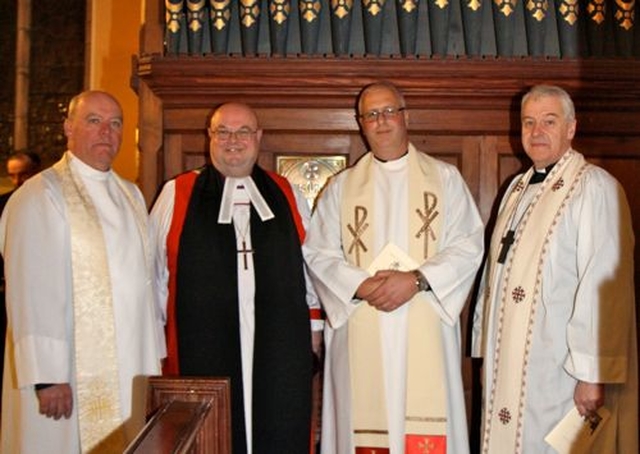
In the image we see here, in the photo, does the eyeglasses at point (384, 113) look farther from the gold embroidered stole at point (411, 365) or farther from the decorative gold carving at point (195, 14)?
the decorative gold carving at point (195, 14)

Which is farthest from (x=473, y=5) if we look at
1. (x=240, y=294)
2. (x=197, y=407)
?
(x=197, y=407)

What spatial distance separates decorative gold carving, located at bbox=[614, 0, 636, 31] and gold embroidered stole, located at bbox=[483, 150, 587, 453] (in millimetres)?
1453

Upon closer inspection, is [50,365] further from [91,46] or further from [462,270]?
[91,46]

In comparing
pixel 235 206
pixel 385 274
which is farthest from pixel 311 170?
pixel 385 274

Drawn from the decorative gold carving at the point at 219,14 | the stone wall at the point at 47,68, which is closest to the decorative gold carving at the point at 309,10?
the decorative gold carving at the point at 219,14

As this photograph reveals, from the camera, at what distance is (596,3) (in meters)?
5.05

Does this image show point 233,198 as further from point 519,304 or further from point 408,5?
point 408,5

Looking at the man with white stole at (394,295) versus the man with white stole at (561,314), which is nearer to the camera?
the man with white stole at (561,314)

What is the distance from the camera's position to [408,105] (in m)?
5.00

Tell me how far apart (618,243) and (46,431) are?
243 centimetres

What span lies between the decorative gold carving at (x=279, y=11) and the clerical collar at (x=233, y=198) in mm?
1065

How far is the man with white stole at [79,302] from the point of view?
3648mm

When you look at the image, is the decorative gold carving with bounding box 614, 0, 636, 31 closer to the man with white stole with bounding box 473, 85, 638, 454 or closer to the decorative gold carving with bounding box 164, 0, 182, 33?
the man with white stole with bounding box 473, 85, 638, 454

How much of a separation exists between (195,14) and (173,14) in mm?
119
